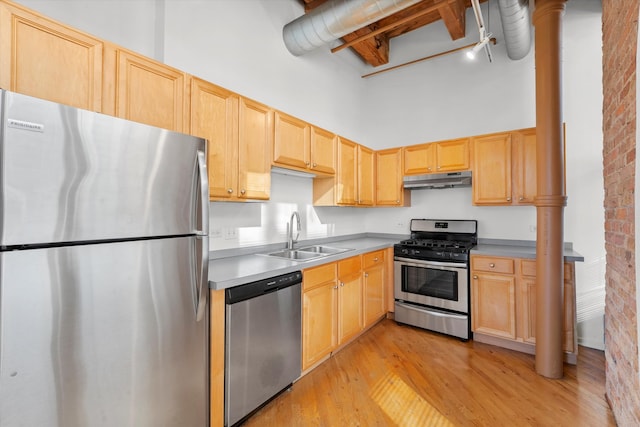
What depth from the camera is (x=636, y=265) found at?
1489 mm

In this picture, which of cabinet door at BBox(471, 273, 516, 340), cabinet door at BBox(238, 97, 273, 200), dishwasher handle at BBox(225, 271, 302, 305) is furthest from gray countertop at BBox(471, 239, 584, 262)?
cabinet door at BBox(238, 97, 273, 200)

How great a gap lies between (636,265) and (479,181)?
200 cm

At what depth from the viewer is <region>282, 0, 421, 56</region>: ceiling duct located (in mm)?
2648

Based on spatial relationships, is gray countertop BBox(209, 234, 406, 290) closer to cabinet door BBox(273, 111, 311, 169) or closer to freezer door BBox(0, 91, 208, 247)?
freezer door BBox(0, 91, 208, 247)

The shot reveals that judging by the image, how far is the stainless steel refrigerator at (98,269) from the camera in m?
1.04

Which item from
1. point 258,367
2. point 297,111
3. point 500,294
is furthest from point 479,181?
point 258,367

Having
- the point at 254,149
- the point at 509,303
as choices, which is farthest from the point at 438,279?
the point at 254,149

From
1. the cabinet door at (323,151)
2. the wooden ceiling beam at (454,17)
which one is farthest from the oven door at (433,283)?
Answer: the wooden ceiling beam at (454,17)

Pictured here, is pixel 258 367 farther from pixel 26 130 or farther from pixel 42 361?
pixel 26 130

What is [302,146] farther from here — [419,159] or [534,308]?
[534,308]

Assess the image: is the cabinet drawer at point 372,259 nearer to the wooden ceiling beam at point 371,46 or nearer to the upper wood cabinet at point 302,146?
the upper wood cabinet at point 302,146

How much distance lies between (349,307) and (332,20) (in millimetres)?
2889

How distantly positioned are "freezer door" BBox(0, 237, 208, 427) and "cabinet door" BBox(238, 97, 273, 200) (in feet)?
2.73

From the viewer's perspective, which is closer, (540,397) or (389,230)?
(540,397)
